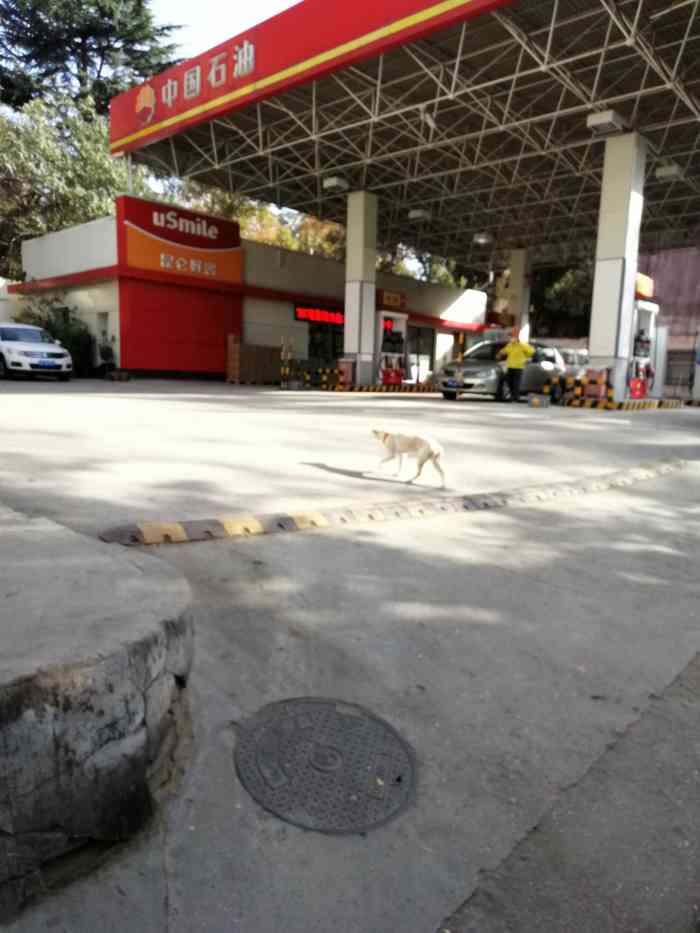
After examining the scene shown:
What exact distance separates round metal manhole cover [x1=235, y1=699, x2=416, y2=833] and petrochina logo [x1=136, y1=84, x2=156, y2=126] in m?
20.0

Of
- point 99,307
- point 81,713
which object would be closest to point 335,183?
point 99,307

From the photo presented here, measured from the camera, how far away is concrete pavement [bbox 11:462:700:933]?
5.11 ft

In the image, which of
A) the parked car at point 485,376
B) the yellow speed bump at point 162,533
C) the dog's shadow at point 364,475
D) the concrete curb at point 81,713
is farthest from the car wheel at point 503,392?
the concrete curb at point 81,713

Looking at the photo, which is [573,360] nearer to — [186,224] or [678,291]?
[186,224]

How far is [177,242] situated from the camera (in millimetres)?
20797

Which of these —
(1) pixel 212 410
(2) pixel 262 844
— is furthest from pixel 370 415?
(2) pixel 262 844

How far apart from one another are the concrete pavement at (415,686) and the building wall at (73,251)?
18883 millimetres

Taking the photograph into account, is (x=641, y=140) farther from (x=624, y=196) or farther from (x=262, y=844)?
(x=262, y=844)

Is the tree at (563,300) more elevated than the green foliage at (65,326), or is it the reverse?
the tree at (563,300)

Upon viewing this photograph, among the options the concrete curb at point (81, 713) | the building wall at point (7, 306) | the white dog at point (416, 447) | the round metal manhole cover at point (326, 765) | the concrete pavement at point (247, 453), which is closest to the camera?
the concrete curb at point (81, 713)

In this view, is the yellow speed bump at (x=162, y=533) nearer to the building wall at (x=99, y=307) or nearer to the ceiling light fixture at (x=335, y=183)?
the building wall at (x=99, y=307)

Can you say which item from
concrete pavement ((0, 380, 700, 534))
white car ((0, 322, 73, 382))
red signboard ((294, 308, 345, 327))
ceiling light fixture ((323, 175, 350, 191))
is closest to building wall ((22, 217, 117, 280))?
white car ((0, 322, 73, 382))

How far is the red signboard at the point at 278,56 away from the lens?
1264 centimetres

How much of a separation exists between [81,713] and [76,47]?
3961cm
